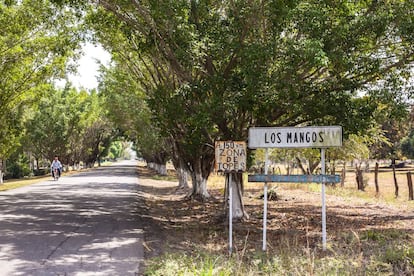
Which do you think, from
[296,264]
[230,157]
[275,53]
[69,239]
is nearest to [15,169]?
[69,239]

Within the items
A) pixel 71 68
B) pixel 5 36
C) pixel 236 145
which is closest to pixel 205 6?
pixel 236 145

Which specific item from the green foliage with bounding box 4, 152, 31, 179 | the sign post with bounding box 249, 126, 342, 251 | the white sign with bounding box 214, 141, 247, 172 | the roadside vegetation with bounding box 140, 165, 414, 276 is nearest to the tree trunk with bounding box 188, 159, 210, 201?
the roadside vegetation with bounding box 140, 165, 414, 276

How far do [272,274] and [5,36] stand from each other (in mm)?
18348

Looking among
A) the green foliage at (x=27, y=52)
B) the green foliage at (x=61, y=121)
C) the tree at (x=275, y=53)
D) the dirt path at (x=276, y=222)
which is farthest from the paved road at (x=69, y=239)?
the green foliage at (x=61, y=121)

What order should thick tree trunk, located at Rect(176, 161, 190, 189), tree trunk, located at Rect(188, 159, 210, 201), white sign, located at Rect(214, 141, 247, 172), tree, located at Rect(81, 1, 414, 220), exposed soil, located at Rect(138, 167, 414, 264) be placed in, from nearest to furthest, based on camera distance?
white sign, located at Rect(214, 141, 247, 172), tree, located at Rect(81, 1, 414, 220), exposed soil, located at Rect(138, 167, 414, 264), tree trunk, located at Rect(188, 159, 210, 201), thick tree trunk, located at Rect(176, 161, 190, 189)

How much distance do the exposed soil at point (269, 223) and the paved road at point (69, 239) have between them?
0.70 m

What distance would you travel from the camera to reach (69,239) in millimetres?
10508

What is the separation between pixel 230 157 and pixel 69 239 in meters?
4.12

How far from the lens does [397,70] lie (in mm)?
12664

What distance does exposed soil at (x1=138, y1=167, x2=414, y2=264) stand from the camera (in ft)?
34.7

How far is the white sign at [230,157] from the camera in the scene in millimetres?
9695

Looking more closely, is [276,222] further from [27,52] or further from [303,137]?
[27,52]

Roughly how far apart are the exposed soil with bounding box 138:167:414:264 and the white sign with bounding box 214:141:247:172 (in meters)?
1.66

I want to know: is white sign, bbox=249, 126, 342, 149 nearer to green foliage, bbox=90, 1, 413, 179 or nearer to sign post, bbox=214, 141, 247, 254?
sign post, bbox=214, 141, 247, 254
